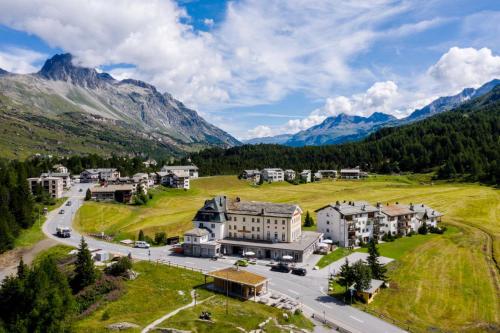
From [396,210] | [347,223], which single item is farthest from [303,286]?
[396,210]

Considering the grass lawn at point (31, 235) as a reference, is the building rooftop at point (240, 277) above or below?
below

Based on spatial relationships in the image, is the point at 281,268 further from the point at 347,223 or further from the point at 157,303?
the point at 347,223

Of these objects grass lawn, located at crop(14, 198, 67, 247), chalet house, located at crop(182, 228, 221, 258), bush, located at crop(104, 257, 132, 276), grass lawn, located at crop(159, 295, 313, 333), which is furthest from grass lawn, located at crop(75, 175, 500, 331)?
bush, located at crop(104, 257, 132, 276)

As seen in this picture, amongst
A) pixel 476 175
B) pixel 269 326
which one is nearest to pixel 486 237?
pixel 269 326

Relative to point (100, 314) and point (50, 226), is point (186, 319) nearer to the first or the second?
point (100, 314)

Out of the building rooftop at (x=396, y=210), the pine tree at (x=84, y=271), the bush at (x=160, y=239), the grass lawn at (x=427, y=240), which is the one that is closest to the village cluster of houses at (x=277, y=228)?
the building rooftop at (x=396, y=210)

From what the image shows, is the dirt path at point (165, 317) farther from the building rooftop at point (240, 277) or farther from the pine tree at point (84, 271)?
the pine tree at point (84, 271)
